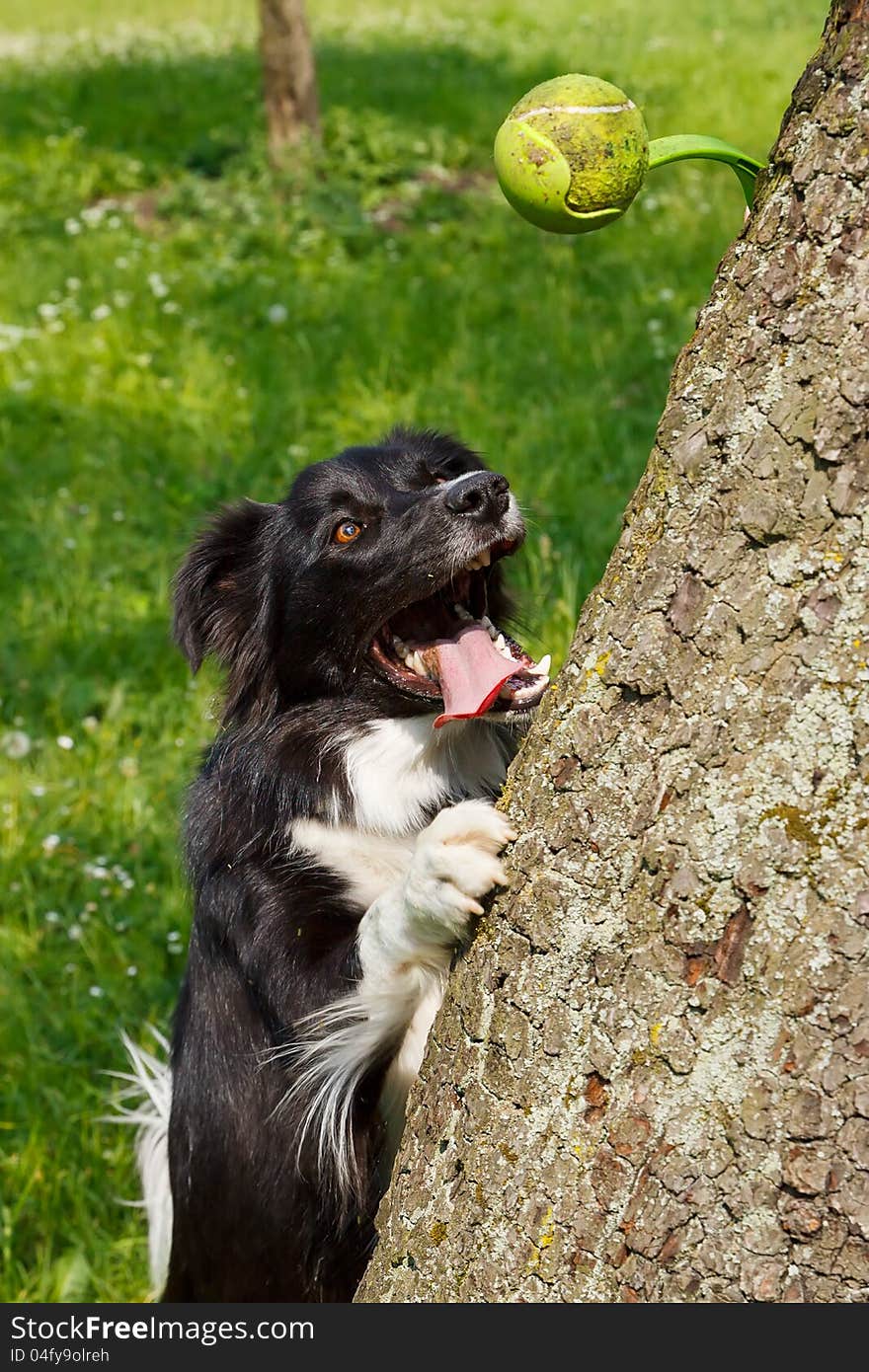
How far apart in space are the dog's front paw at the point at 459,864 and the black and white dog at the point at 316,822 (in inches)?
14.2

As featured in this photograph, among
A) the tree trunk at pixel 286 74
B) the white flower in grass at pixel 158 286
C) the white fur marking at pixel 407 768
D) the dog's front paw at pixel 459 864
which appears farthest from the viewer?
the tree trunk at pixel 286 74

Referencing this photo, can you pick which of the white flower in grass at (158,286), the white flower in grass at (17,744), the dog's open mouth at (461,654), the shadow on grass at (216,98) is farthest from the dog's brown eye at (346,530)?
the shadow on grass at (216,98)

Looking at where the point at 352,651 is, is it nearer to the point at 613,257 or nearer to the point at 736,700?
the point at 736,700

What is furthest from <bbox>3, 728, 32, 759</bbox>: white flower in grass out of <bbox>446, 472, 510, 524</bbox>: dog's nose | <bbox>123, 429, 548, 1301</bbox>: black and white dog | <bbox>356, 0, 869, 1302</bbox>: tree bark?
<bbox>356, 0, 869, 1302</bbox>: tree bark

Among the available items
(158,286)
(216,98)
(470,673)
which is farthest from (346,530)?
(216,98)

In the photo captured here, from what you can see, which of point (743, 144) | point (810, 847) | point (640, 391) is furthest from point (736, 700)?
point (743, 144)

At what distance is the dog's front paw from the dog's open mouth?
22.2 inches

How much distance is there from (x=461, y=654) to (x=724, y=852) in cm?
133

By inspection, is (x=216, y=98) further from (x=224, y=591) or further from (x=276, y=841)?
(x=276, y=841)

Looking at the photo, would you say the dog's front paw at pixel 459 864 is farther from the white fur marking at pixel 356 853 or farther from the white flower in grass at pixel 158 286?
the white flower in grass at pixel 158 286

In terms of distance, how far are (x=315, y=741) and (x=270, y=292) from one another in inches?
193

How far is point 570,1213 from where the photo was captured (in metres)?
1.66

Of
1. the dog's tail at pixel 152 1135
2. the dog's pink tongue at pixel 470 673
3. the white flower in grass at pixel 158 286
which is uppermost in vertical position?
the dog's pink tongue at pixel 470 673

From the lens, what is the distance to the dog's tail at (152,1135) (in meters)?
3.15
